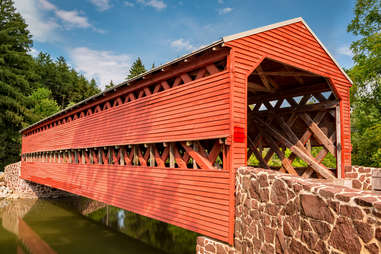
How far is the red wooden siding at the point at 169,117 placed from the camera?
667 centimetres

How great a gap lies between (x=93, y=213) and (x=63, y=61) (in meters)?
48.1

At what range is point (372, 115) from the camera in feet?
61.7

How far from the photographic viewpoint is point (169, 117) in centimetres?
813

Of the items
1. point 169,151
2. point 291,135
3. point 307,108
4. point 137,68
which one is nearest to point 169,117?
point 169,151

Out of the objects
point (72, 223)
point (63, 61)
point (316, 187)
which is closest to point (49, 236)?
point (72, 223)

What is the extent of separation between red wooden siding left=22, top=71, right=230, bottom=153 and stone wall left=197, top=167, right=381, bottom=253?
1.52 metres

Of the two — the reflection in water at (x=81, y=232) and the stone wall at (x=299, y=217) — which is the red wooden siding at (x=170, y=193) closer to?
the stone wall at (x=299, y=217)

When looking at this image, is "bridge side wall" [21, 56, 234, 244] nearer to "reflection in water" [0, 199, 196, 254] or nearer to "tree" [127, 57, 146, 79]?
"reflection in water" [0, 199, 196, 254]

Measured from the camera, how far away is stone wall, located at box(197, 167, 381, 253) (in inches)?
140

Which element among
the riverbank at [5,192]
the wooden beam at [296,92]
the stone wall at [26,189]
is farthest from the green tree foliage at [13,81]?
the wooden beam at [296,92]

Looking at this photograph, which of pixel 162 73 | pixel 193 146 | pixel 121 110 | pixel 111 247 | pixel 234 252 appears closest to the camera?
Answer: pixel 234 252

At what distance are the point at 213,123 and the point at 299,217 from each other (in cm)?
290

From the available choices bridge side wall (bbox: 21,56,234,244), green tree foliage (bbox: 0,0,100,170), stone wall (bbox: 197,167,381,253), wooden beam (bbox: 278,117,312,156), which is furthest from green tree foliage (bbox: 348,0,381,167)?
green tree foliage (bbox: 0,0,100,170)

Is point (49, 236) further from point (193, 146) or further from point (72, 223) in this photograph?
point (193, 146)
